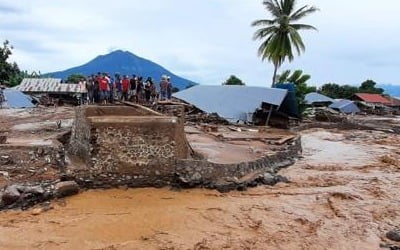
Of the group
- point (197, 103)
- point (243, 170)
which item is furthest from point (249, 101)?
point (243, 170)

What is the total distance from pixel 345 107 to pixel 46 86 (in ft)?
101

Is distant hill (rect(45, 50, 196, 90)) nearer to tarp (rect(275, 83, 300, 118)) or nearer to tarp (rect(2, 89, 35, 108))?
tarp (rect(2, 89, 35, 108))

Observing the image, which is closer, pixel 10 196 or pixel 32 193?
pixel 10 196

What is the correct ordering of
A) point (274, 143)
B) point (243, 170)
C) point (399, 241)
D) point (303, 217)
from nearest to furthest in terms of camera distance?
1. point (399, 241)
2. point (303, 217)
3. point (243, 170)
4. point (274, 143)

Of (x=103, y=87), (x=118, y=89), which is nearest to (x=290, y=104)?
(x=118, y=89)

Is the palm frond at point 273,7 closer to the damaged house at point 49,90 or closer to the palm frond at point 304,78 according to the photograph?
the palm frond at point 304,78

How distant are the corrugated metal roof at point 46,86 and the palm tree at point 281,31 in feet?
45.5

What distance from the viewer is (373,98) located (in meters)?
57.9

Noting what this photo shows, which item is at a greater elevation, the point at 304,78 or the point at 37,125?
the point at 304,78

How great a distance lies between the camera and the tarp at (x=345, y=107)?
4912cm

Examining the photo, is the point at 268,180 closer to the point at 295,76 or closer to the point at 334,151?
the point at 334,151

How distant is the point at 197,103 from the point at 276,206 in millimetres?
15877

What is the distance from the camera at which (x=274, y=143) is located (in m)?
17.3

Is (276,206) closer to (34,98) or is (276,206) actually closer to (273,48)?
(34,98)
